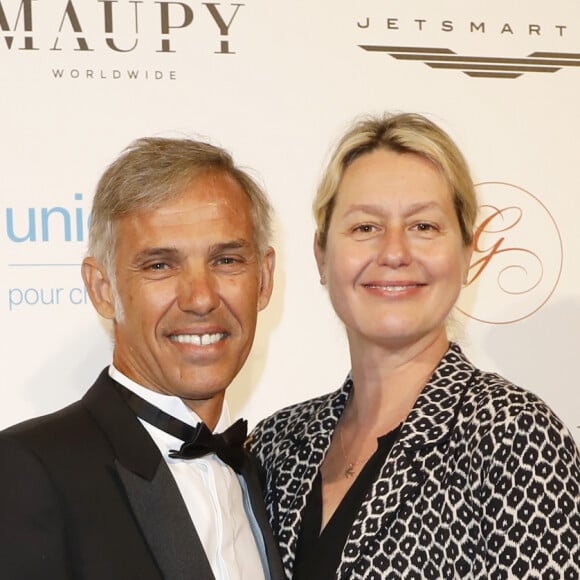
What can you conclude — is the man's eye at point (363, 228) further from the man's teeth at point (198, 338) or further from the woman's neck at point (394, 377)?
the man's teeth at point (198, 338)

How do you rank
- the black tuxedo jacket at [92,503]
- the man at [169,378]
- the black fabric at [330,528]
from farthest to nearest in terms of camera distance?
1. the black fabric at [330,528]
2. the man at [169,378]
3. the black tuxedo jacket at [92,503]

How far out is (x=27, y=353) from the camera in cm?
284

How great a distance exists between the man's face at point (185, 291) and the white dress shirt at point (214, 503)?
3cm

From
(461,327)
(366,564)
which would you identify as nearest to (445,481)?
(366,564)

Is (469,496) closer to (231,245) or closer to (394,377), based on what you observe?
(394,377)

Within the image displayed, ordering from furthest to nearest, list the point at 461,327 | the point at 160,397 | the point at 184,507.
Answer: the point at 461,327 < the point at 160,397 < the point at 184,507

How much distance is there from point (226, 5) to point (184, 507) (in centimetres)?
162

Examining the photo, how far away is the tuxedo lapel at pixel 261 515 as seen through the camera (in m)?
2.06

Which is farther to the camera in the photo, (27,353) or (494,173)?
(494,173)

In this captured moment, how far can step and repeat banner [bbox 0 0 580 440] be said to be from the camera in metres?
2.84

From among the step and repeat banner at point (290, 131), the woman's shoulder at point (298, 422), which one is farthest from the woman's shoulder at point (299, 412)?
the step and repeat banner at point (290, 131)

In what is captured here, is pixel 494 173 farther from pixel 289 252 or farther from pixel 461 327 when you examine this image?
pixel 289 252

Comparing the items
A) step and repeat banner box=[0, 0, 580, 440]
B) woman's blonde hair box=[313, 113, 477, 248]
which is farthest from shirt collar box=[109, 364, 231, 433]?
step and repeat banner box=[0, 0, 580, 440]

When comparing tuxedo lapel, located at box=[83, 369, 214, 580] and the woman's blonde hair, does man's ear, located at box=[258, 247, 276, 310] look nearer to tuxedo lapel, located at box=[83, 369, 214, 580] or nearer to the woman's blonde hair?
the woman's blonde hair
